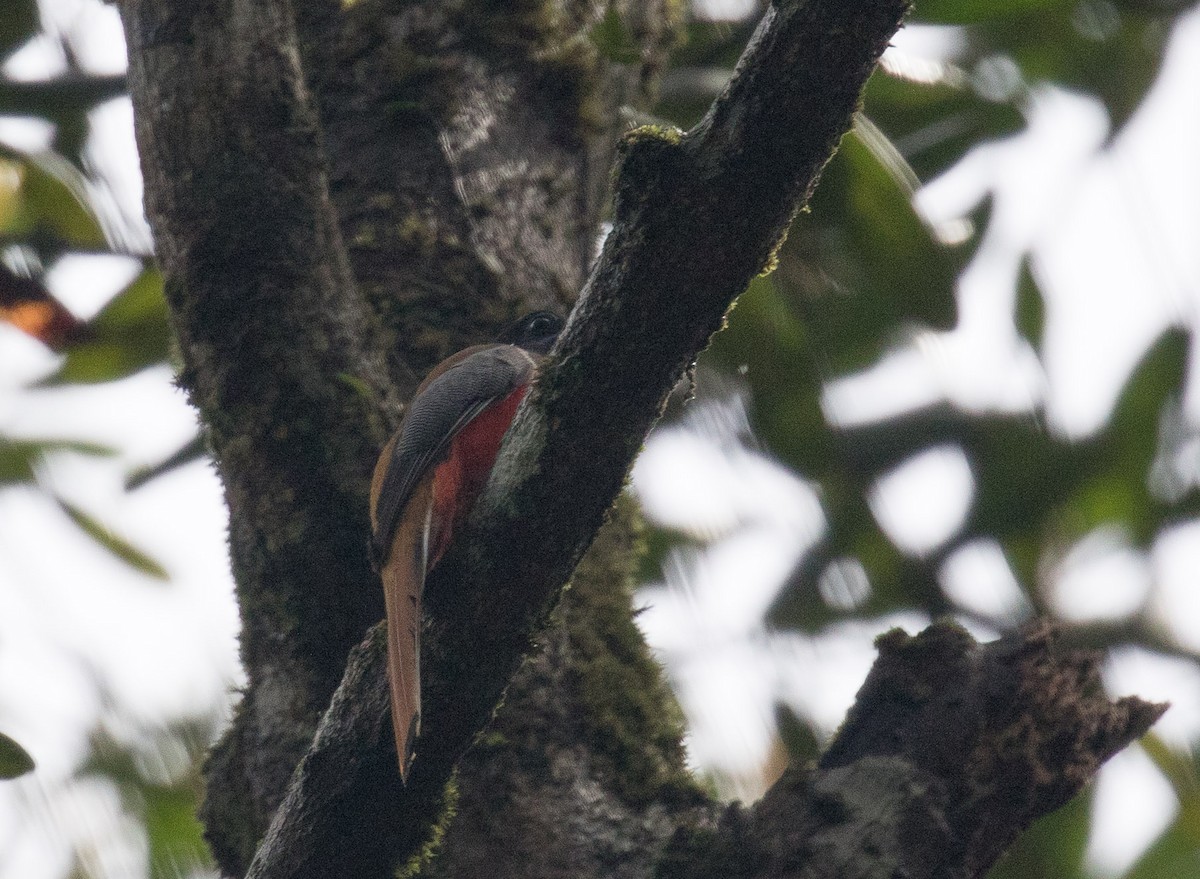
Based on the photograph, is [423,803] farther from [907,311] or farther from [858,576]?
[858,576]

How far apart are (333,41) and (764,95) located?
2624mm

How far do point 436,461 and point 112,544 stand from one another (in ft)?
10.6

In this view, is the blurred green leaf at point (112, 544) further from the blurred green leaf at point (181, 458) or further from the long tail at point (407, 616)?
the long tail at point (407, 616)

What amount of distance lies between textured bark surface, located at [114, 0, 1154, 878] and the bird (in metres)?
0.08

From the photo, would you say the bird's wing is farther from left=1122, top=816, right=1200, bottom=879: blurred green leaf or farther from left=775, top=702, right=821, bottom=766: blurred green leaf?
left=1122, top=816, right=1200, bottom=879: blurred green leaf

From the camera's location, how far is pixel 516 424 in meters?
2.55

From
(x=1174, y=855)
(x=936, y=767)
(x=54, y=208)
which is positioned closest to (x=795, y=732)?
(x=1174, y=855)

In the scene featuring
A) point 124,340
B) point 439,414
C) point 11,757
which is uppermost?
point 124,340

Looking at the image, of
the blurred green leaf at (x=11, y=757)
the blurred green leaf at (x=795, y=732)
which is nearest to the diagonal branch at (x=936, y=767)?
the blurred green leaf at (x=11, y=757)

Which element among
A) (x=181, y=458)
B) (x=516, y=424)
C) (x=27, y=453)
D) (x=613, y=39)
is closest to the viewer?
(x=516, y=424)

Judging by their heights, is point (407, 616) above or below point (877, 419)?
below

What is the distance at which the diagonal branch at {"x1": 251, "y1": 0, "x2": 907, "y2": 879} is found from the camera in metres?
2.20

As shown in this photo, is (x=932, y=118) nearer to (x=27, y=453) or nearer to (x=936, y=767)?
(x=936, y=767)

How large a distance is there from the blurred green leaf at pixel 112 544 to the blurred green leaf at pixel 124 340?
2.26 feet
